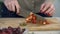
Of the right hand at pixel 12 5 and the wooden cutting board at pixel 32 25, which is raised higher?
the right hand at pixel 12 5

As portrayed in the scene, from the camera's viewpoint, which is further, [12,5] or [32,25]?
[12,5]

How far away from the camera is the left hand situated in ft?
5.84

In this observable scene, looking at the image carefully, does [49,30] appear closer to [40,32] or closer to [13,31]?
[40,32]

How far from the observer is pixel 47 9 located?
1.80 metres

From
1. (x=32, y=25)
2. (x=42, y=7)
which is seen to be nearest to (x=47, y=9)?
(x=42, y=7)

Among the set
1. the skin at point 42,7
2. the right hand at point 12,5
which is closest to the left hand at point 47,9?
the skin at point 42,7

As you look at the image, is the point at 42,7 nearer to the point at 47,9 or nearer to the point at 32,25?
the point at 47,9

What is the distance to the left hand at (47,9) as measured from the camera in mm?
1781

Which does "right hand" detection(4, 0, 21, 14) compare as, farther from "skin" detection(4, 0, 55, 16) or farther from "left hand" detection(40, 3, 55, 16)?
"left hand" detection(40, 3, 55, 16)

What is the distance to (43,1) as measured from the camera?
A: 1.77 meters

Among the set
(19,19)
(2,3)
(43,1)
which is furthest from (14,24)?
(43,1)

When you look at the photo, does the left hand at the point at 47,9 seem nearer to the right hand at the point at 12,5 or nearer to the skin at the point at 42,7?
the skin at the point at 42,7

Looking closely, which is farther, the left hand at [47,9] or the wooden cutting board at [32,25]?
the left hand at [47,9]

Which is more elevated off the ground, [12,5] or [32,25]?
[12,5]
